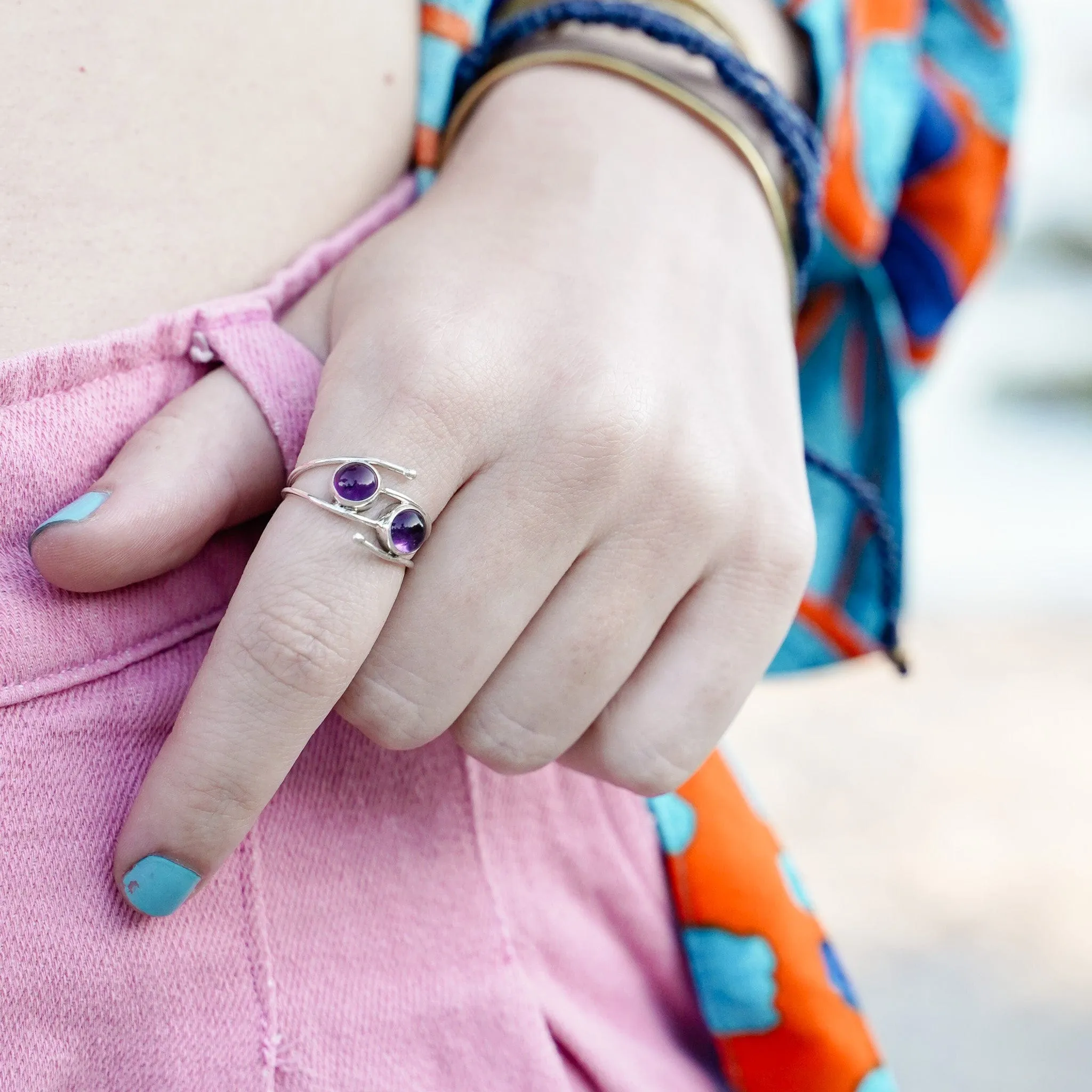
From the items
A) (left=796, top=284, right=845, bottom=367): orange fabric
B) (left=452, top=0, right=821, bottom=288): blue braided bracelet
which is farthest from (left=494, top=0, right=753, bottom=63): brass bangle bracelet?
(left=796, top=284, right=845, bottom=367): orange fabric

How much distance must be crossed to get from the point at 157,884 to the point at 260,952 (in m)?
0.07

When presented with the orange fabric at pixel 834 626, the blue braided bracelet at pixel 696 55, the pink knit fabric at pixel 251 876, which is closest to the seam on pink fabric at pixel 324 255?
the pink knit fabric at pixel 251 876

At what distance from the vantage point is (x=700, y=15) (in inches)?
27.5

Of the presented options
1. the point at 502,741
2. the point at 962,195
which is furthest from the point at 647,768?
the point at 962,195

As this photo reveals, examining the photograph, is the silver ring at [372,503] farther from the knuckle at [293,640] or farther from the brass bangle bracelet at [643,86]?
the brass bangle bracelet at [643,86]

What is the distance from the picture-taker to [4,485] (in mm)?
444

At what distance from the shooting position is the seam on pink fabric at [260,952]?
0.47 metres

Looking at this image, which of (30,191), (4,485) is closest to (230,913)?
(4,485)

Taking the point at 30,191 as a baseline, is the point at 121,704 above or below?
below

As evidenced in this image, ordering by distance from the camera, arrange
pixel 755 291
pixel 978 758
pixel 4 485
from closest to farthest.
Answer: pixel 4 485, pixel 755 291, pixel 978 758

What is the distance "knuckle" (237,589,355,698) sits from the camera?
16.7 inches

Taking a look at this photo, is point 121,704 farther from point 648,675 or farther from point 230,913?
point 648,675

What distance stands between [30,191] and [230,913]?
12.8 inches

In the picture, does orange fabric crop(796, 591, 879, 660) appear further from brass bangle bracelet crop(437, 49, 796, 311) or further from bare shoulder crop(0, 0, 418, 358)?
bare shoulder crop(0, 0, 418, 358)
